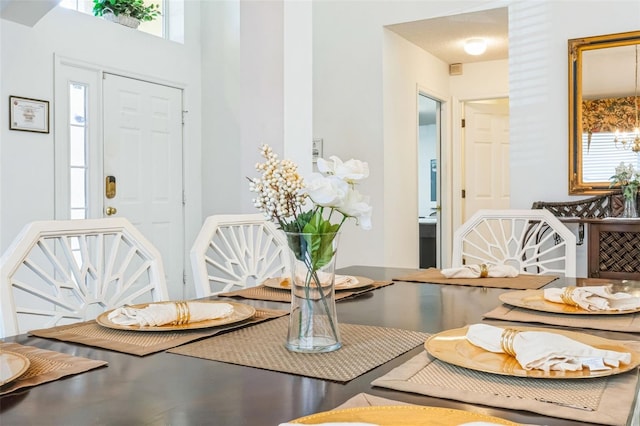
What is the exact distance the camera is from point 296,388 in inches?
32.8

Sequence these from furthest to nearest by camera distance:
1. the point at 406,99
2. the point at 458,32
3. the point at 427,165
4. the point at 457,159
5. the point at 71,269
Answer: the point at 427,165 < the point at 457,159 < the point at 406,99 < the point at 458,32 < the point at 71,269

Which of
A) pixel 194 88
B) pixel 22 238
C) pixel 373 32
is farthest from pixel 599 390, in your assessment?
pixel 194 88

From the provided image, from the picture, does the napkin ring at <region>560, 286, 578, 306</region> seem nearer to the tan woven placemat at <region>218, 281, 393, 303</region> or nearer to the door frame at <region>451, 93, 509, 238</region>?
the tan woven placemat at <region>218, 281, 393, 303</region>

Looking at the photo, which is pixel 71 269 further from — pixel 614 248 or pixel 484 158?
pixel 484 158

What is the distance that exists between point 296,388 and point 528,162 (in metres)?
3.75

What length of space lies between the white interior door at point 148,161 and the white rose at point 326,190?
11.9ft

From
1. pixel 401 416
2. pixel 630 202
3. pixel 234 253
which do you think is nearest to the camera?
pixel 401 416

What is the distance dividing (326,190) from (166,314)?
44 cm

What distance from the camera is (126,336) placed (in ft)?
3.68

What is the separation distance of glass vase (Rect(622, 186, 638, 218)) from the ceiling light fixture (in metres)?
1.79

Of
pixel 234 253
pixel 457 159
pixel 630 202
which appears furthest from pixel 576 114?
pixel 234 253

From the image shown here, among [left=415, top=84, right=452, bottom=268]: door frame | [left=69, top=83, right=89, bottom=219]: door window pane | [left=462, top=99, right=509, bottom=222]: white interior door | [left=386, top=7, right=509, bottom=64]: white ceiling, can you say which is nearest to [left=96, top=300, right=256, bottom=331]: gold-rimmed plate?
[left=69, top=83, right=89, bottom=219]: door window pane

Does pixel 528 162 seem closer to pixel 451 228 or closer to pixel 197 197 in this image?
pixel 451 228

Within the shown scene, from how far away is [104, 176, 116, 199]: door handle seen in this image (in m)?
4.30
